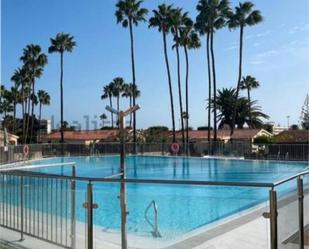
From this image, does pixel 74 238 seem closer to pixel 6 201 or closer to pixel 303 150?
pixel 6 201

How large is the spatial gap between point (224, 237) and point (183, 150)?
30.8 m

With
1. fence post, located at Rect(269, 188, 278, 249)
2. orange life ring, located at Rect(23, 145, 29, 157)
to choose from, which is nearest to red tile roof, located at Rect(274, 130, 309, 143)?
orange life ring, located at Rect(23, 145, 29, 157)

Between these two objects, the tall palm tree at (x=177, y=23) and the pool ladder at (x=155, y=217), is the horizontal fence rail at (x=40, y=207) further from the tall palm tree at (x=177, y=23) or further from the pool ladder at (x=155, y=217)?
the tall palm tree at (x=177, y=23)

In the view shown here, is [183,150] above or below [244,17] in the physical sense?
below

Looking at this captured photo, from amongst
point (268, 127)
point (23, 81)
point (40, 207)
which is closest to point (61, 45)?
point (23, 81)

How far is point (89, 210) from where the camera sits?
4.60 metres

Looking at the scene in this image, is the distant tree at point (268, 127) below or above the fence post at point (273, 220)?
above

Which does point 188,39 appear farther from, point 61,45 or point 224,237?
point 224,237

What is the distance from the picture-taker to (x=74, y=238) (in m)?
5.08

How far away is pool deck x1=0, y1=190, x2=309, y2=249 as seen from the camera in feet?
14.2

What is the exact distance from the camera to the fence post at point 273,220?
3818 mm

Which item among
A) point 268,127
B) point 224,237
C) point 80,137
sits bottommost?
point 224,237

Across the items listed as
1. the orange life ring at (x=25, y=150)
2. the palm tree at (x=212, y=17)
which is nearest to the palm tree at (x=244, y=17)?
the palm tree at (x=212, y=17)

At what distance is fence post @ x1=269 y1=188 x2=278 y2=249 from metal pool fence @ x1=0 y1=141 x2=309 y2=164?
24.1 m
